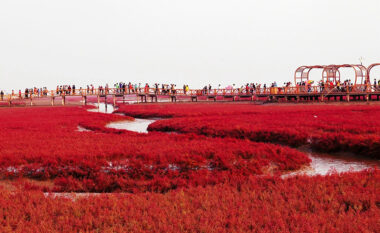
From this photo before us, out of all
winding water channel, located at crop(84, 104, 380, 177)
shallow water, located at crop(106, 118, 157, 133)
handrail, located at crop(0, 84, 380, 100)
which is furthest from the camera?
handrail, located at crop(0, 84, 380, 100)

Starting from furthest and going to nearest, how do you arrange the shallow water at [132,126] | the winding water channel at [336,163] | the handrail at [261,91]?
the handrail at [261,91]
the shallow water at [132,126]
the winding water channel at [336,163]

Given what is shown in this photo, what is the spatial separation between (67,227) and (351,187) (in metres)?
5.75

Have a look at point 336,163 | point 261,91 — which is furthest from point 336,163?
point 261,91

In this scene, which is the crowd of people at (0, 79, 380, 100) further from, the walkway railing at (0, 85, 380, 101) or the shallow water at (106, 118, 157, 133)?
the shallow water at (106, 118, 157, 133)

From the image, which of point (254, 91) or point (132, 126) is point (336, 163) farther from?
point (254, 91)

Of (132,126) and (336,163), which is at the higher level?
(132,126)

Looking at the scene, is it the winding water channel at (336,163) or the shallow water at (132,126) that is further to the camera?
the shallow water at (132,126)

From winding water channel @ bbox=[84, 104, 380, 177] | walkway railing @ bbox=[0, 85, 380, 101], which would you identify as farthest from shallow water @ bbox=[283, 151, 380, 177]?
walkway railing @ bbox=[0, 85, 380, 101]

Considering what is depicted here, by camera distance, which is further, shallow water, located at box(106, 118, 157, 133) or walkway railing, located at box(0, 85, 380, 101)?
walkway railing, located at box(0, 85, 380, 101)

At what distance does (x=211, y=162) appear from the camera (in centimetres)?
1141

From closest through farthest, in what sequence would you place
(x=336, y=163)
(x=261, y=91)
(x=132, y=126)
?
(x=336, y=163), (x=132, y=126), (x=261, y=91)

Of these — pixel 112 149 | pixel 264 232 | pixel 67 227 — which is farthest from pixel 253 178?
pixel 112 149

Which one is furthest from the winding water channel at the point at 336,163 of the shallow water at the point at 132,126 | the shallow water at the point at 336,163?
the shallow water at the point at 132,126

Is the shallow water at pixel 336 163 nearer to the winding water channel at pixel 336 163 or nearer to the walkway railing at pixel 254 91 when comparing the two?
the winding water channel at pixel 336 163
